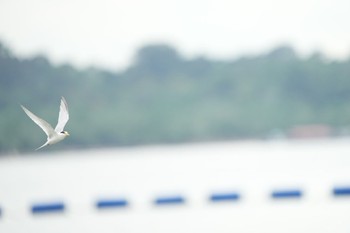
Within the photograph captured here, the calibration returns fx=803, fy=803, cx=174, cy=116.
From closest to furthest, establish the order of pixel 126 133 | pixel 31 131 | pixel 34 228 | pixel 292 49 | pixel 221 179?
pixel 34 228 → pixel 221 179 → pixel 31 131 → pixel 126 133 → pixel 292 49

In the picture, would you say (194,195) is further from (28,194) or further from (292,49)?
(292,49)

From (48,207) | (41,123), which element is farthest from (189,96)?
(41,123)

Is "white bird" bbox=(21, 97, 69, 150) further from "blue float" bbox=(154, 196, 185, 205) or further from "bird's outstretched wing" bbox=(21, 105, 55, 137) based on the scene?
"blue float" bbox=(154, 196, 185, 205)

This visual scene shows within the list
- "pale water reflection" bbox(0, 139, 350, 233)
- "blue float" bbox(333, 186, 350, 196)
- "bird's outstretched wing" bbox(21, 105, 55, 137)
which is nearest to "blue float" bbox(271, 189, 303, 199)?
"pale water reflection" bbox(0, 139, 350, 233)

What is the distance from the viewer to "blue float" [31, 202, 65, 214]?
31.2 feet

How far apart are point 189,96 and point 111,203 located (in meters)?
19.8

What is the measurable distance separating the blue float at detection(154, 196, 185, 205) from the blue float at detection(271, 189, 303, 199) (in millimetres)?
1129

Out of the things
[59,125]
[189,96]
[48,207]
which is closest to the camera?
[59,125]

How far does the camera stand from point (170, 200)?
10023 millimetres

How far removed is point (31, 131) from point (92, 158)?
3.00m

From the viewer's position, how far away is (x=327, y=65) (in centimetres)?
2895

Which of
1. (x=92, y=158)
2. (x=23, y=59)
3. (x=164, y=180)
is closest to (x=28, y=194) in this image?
(x=164, y=180)

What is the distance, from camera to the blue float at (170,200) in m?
9.89

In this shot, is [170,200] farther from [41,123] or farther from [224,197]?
[41,123]
